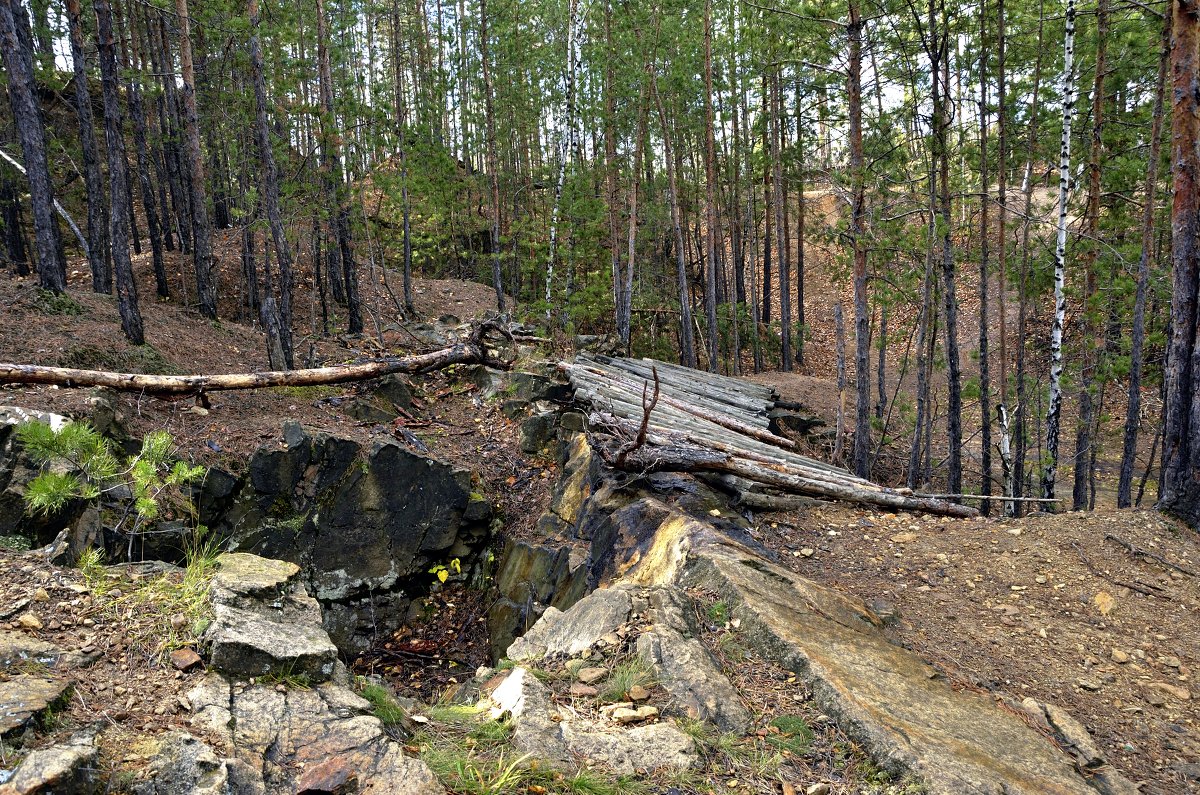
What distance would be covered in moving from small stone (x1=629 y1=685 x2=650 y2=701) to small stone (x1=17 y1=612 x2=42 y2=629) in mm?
2903

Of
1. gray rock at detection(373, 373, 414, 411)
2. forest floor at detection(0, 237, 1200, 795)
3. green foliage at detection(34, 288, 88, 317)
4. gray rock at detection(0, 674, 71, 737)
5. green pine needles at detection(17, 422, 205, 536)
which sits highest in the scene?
green foliage at detection(34, 288, 88, 317)

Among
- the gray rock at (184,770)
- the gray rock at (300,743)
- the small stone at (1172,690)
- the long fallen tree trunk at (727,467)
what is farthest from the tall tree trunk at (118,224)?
the small stone at (1172,690)

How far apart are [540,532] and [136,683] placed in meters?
5.02

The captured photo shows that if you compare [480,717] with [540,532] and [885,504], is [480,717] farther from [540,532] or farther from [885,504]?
[885,504]

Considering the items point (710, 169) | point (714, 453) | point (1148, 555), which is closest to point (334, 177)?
point (710, 169)

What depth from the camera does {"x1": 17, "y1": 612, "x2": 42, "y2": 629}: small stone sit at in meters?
3.11

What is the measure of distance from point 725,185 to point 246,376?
61.1 ft

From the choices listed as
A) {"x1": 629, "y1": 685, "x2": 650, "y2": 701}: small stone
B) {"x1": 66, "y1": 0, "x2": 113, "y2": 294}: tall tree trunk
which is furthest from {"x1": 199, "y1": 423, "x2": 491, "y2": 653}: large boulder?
{"x1": 66, "y1": 0, "x2": 113, "y2": 294}: tall tree trunk

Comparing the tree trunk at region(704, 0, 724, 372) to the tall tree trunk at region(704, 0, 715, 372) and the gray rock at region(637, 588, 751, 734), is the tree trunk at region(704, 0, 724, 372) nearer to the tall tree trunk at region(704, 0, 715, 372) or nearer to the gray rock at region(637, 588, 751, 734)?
the tall tree trunk at region(704, 0, 715, 372)

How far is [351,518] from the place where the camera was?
802 cm

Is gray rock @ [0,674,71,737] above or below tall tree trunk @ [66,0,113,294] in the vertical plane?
below

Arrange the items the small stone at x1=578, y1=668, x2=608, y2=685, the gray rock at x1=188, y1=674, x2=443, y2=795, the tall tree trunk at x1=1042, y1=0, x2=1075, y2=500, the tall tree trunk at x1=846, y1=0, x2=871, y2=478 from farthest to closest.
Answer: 1. the tall tree trunk at x1=1042, y1=0, x2=1075, y2=500
2. the tall tree trunk at x1=846, y1=0, x2=871, y2=478
3. the small stone at x1=578, y1=668, x2=608, y2=685
4. the gray rock at x1=188, y1=674, x2=443, y2=795

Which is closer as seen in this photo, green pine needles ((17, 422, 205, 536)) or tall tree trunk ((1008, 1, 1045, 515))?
green pine needles ((17, 422, 205, 536))

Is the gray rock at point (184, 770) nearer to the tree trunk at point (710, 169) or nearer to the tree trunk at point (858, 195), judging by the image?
the tree trunk at point (858, 195)
